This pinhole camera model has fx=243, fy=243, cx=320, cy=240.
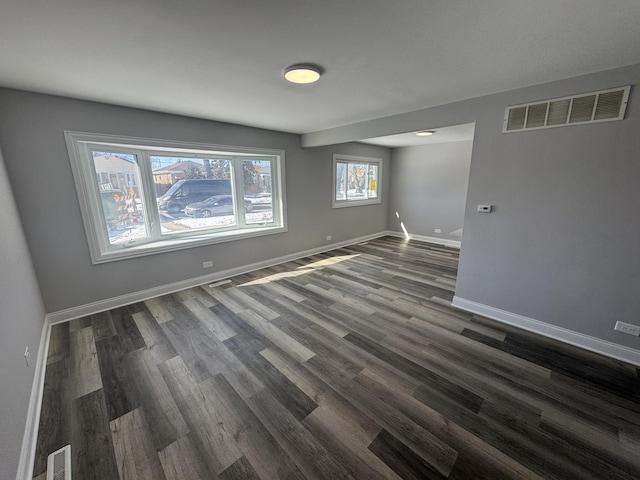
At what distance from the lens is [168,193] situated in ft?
11.5

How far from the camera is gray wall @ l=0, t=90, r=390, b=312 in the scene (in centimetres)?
240

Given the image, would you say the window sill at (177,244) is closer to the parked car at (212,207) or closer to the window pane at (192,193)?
the window pane at (192,193)

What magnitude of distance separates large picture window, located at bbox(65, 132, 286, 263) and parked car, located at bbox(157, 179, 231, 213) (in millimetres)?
13

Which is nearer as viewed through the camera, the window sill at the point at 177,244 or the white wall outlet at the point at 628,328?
the white wall outlet at the point at 628,328

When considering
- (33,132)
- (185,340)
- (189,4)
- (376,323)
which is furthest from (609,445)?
(33,132)

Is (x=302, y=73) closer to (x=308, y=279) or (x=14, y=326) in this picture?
(x=14, y=326)

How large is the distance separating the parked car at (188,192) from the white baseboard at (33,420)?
195cm

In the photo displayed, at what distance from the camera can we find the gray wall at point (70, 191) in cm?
240

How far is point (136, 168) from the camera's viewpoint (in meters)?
3.18

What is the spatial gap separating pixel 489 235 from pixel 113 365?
3.97m

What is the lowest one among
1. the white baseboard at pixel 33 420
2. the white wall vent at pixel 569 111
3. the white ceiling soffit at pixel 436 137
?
the white baseboard at pixel 33 420

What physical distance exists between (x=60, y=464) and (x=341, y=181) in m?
5.57

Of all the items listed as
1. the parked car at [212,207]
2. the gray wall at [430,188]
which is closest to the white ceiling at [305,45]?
the parked car at [212,207]

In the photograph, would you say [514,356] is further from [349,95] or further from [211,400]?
[349,95]
